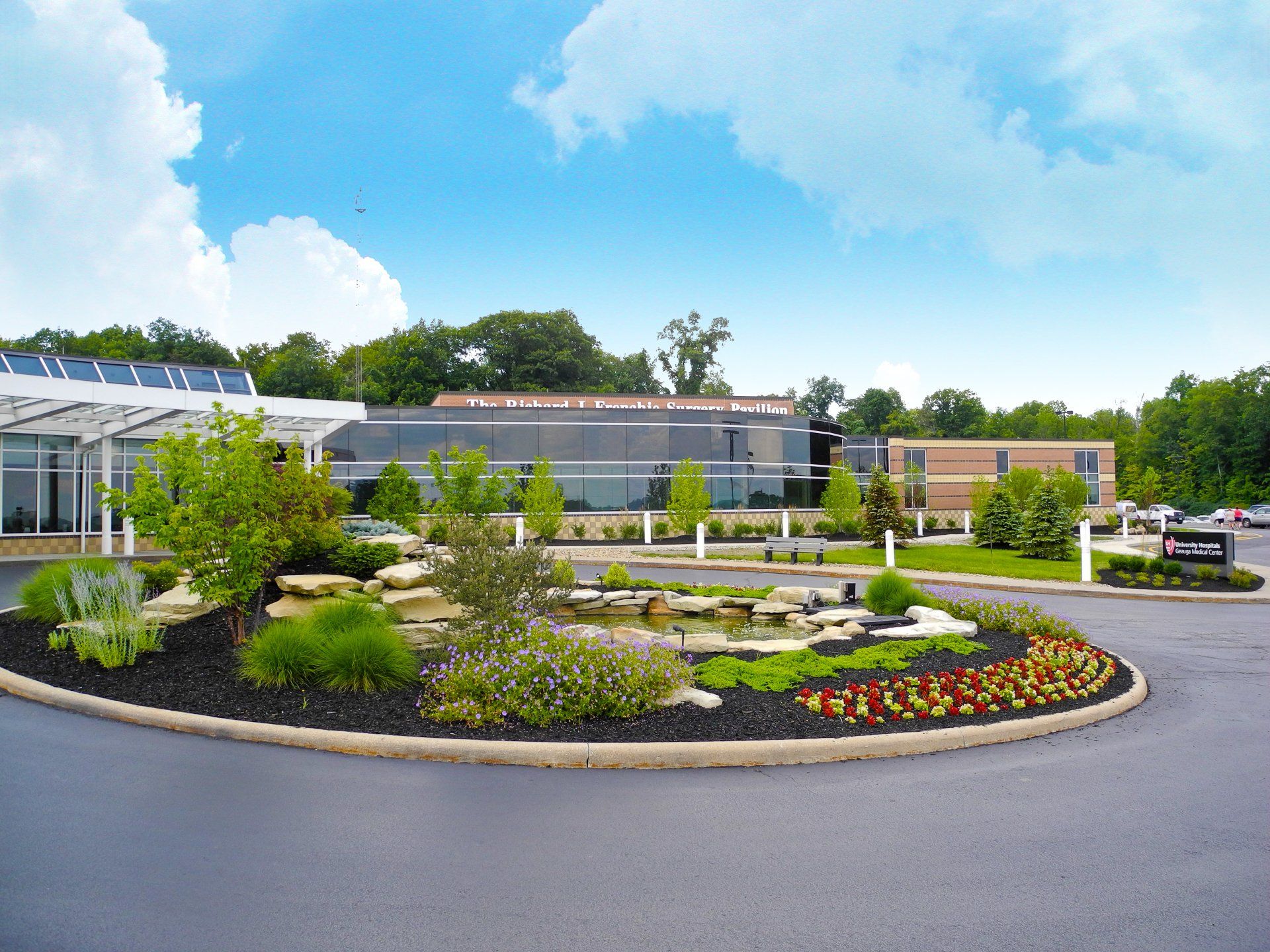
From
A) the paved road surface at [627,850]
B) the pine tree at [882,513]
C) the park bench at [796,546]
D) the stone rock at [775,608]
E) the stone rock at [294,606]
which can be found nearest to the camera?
the paved road surface at [627,850]

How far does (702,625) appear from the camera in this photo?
46.2 ft

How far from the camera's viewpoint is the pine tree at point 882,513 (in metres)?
30.0

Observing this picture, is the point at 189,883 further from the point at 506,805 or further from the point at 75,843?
the point at 506,805

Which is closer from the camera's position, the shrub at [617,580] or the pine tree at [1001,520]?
the shrub at [617,580]

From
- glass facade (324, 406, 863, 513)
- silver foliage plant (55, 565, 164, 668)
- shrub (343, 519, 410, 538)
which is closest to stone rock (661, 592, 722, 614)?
shrub (343, 519, 410, 538)

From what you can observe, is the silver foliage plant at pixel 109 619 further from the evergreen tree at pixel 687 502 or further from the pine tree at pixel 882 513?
the pine tree at pixel 882 513

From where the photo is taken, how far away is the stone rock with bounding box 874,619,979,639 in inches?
430

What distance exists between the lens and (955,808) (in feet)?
17.7

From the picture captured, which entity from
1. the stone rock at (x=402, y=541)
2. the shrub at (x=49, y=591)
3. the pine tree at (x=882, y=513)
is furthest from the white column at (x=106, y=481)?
the pine tree at (x=882, y=513)

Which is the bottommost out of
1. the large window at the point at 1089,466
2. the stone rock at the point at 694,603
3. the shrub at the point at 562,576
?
the stone rock at the point at 694,603

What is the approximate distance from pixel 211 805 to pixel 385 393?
233ft

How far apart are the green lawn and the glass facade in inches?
451

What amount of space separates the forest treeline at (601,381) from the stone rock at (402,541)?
46.6 meters

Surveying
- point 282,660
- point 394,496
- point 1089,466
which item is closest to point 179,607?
point 282,660
